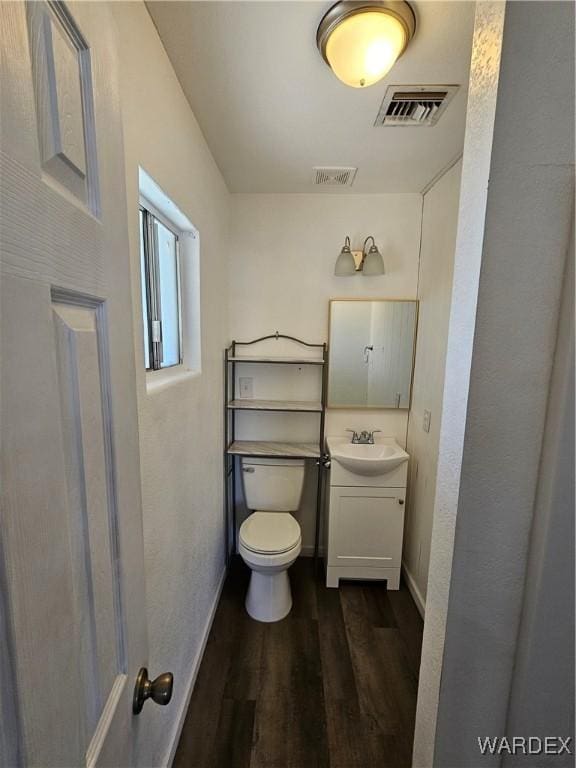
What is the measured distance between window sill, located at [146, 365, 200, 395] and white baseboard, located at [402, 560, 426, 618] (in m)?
1.80

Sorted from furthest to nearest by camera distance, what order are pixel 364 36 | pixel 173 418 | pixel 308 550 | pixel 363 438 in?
pixel 308 550, pixel 363 438, pixel 173 418, pixel 364 36

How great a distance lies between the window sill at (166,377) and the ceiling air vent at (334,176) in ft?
4.29

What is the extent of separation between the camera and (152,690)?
59 centimetres

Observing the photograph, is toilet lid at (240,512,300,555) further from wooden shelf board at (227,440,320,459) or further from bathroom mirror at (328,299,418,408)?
bathroom mirror at (328,299,418,408)

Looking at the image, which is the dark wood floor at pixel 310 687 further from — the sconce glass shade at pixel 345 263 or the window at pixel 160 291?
the sconce glass shade at pixel 345 263

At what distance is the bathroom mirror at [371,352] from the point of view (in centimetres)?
217

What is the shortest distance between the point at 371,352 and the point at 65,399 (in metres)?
2.01

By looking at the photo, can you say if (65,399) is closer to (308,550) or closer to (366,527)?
(366,527)

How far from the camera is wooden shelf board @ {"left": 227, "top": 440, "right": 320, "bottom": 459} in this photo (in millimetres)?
2049

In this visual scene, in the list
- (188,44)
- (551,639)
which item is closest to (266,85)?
(188,44)

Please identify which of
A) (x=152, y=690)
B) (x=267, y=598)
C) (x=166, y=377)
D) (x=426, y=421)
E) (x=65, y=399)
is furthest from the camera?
(x=426, y=421)

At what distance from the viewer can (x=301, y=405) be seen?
2.15 meters

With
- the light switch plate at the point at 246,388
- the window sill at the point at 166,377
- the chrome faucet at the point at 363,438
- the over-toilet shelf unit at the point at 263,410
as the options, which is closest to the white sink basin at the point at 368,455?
the chrome faucet at the point at 363,438

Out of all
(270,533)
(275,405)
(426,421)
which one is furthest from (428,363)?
(270,533)
